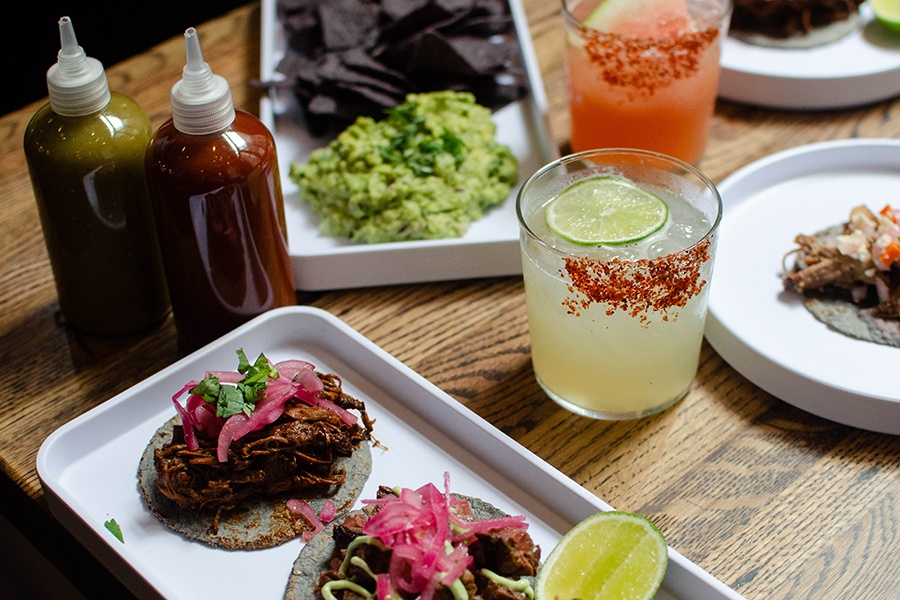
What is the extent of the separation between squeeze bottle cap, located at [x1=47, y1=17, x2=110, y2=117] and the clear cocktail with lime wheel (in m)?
0.70

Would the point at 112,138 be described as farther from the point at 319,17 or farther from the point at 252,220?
the point at 319,17

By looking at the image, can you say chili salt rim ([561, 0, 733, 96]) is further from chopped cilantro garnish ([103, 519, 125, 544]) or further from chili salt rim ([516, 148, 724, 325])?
chopped cilantro garnish ([103, 519, 125, 544])

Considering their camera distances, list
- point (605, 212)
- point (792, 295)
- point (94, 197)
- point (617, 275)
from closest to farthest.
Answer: point (617, 275) < point (605, 212) < point (94, 197) < point (792, 295)

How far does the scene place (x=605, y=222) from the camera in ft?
4.93

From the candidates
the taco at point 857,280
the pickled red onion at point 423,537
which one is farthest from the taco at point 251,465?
the taco at point 857,280

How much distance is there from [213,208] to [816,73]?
4.78 ft

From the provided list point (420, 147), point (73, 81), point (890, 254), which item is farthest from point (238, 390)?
point (890, 254)

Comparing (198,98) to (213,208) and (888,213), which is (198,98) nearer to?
(213,208)

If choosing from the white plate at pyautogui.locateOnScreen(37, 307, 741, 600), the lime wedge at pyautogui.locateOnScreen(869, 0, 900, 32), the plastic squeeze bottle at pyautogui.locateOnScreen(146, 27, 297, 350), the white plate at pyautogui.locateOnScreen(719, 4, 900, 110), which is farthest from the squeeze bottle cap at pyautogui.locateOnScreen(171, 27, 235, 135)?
the lime wedge at pyautogui.locateOnScreen(869, 0, 900, 32)

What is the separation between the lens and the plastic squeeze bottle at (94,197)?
158cm

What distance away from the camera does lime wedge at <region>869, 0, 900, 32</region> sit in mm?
2355

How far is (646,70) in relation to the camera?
194 cm

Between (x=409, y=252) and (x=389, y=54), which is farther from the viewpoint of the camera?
(x=389, y=54)

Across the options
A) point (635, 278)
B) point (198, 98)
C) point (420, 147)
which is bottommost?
point (420, 147)
